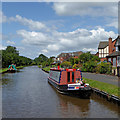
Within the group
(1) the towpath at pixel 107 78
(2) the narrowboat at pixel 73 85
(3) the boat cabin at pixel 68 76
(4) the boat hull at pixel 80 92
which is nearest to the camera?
(4) the boat hull at pixel 80 92

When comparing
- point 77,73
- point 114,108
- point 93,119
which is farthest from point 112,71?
point 93,119

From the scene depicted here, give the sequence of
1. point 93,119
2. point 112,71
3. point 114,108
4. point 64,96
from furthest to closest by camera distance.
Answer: point 112,71 → point 64,96 → point 114,108 → point 93,119

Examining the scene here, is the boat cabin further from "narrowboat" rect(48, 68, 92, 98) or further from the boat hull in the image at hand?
the boat hull

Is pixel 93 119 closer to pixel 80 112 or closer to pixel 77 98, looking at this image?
pixel 80 112

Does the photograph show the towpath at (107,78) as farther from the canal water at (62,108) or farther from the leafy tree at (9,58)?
the leafy tree at (9,58)

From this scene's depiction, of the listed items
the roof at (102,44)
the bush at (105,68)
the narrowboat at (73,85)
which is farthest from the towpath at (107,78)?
the roof at (102,44)

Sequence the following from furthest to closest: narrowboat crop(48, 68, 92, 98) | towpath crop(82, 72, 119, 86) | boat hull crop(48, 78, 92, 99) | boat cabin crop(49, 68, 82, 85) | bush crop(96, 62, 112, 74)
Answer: bush crop(96, 62, 112, 74) → towpath crop(82, 72, 119, 86) → boat cabin crop(49, 68, 82, 85) → narrowboat crop(48, 68, 92, 98) → boat hull crop(48, 78, 92, 99)

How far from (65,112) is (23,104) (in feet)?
16.0

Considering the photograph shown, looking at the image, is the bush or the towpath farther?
the bush

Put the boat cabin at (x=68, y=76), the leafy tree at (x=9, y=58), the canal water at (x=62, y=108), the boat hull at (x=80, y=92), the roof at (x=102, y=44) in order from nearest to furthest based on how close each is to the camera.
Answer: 1. the canal water at (x=62, y=108)
2. the boat hull at (x=80, y=92)
3. the boat cabin at (x=68, y=76)
4. the roof at (x=102, y=44)
5. the leafy tree at (x=9, y=58)


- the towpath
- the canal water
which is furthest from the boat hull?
the towpath

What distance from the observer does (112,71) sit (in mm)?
44719

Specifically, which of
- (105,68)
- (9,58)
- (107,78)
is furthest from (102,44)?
(9,58)

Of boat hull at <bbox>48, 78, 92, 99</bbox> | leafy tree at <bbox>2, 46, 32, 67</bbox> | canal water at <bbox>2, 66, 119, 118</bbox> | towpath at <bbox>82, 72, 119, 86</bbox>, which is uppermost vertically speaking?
leafy tree at <bbox>2, 46, 32, 67</bbox>
